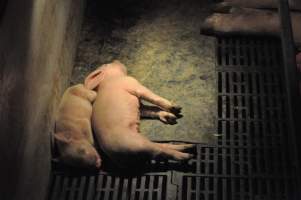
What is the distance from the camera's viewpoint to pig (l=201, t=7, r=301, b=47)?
3.22 metres

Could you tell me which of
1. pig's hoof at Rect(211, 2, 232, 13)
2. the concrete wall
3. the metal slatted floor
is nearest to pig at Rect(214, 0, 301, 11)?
pig's hoof at Rect(211, 2, 232, 13)

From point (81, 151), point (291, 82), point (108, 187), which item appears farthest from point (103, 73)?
point (291, 82)

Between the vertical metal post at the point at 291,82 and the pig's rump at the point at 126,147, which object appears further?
the pig's rump at the point at 126,147

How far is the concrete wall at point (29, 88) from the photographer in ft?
7.21

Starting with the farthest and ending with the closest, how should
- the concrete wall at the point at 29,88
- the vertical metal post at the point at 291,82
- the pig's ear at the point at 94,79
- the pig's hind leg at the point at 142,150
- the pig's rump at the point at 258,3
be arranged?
1. the pig's rump at the point at 258,3
2. the pig's ear at the point at 94,79
3. the pig's hind leg at the point at 142,150
4. the concrete wall at the point at 29,88
5. the vertical metal post at the point at 291,82

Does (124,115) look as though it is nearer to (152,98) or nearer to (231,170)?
(152,98)

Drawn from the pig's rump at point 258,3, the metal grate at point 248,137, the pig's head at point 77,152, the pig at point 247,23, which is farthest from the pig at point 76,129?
the pig's rump at point 258,3

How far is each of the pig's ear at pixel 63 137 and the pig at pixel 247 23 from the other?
51.7 inches

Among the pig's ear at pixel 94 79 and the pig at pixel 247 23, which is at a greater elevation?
the pig at pixel 247 23

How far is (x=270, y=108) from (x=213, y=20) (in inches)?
32.3

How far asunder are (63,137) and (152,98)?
0.59 m

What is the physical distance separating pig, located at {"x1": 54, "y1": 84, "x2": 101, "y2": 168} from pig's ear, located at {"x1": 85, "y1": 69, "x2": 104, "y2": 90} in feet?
0.15

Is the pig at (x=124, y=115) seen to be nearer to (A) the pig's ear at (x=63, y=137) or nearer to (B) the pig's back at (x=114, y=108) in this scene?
(B) the pig's back at (x=114, y=108)

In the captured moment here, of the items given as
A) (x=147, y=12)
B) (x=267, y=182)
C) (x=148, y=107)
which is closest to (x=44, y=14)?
(x=148, y=107)
